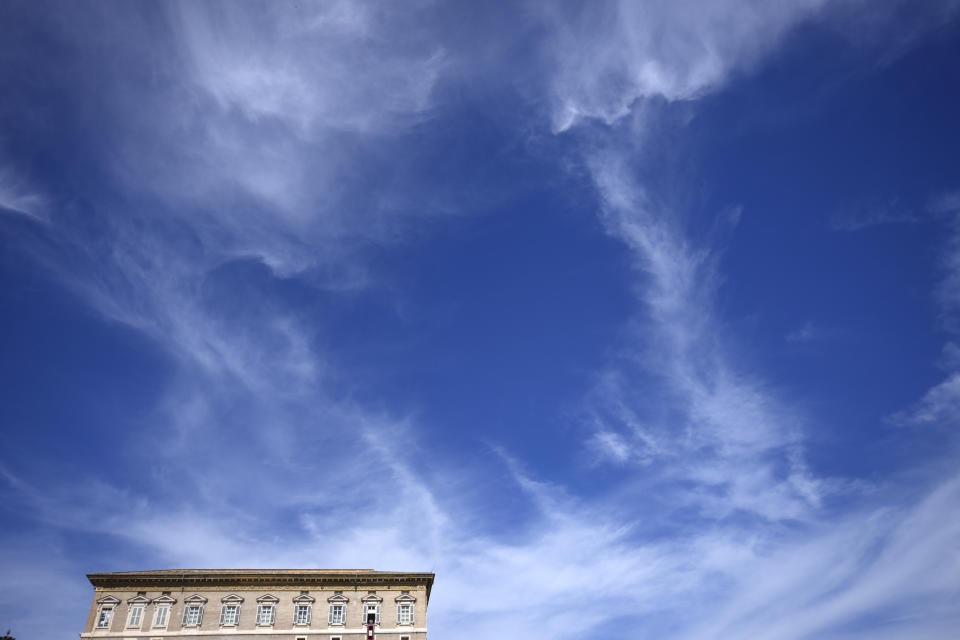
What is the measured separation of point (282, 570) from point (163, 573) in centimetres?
1052

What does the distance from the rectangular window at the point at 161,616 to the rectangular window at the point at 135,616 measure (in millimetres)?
1341

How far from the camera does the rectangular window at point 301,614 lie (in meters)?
63.0

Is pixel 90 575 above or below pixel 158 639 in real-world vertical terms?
above

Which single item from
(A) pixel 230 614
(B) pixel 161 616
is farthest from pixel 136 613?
(A) pixel 230 614

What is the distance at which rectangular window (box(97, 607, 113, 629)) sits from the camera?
6194 centimetres

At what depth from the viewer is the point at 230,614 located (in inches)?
Result: 2483

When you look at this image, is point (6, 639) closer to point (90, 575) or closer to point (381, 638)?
point (90, 575)

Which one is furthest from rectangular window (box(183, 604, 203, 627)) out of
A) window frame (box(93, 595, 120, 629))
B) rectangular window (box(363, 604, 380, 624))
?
rectangular window (box(363, 604, 380, 624))

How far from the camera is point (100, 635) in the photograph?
61438 mm

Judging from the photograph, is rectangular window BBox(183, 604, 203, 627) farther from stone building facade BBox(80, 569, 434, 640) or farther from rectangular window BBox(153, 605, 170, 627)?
rectangular window BBox(153, 605, 170, 627)

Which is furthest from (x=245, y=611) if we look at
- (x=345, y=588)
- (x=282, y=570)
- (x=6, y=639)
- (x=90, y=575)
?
(x=6, y=639)

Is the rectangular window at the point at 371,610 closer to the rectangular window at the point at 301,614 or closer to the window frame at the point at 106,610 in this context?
the rectangular window at the point at 301,614

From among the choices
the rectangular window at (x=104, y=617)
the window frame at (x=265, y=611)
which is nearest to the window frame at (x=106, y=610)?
the rectangular window at (x=104, y=617)

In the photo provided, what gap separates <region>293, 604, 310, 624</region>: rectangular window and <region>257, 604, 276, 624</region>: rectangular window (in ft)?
6.30
